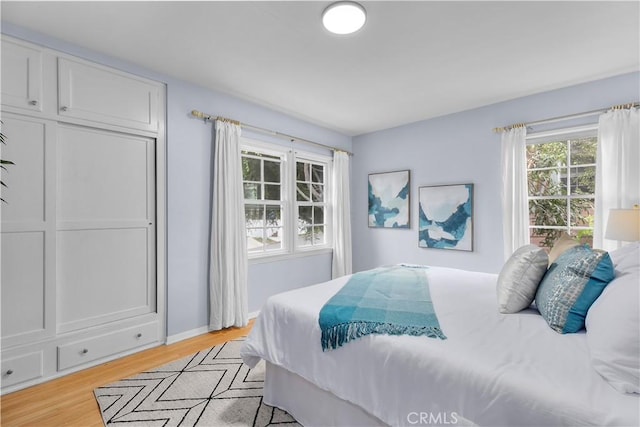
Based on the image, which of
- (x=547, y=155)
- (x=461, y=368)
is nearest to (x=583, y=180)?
(x=547, y=155)

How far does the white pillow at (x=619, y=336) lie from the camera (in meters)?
0.98

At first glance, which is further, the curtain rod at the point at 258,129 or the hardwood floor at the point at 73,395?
the curtain rod at the point at 258,129

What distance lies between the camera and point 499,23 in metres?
2.16

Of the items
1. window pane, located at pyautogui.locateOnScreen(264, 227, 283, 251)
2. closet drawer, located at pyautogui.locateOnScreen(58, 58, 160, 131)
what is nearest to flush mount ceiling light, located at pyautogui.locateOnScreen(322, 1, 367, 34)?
closet drawer, located at pyautogui.locateOnScreen(58, 58, 160, 131)

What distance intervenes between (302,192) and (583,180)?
3.24 metres

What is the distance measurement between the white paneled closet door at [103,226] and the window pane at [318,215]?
7.46 ft

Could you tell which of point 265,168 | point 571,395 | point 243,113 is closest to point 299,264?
point 265,168

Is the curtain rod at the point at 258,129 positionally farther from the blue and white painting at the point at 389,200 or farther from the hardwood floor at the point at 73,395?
the hardwood floor at the point at 73,395

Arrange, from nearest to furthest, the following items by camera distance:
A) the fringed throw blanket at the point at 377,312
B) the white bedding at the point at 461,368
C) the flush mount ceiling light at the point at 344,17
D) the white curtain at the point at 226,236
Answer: the white bedding at the point at 461,368
the fringed throw blanket at the point at 377,312
the flush mount ceiling light at the point at 344,17
the white curtain at the point at 226,236

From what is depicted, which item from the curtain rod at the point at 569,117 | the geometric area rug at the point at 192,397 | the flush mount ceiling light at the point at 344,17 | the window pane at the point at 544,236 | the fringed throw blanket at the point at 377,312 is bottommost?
the geometric area rug at the point at 192,397

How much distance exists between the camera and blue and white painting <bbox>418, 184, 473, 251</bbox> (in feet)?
12.6

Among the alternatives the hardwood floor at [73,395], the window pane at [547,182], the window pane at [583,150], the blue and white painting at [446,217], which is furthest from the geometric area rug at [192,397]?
the window pane at [583,150]

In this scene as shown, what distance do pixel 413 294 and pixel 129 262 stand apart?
2.46 meters

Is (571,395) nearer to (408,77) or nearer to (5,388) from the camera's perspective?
(408,77)
